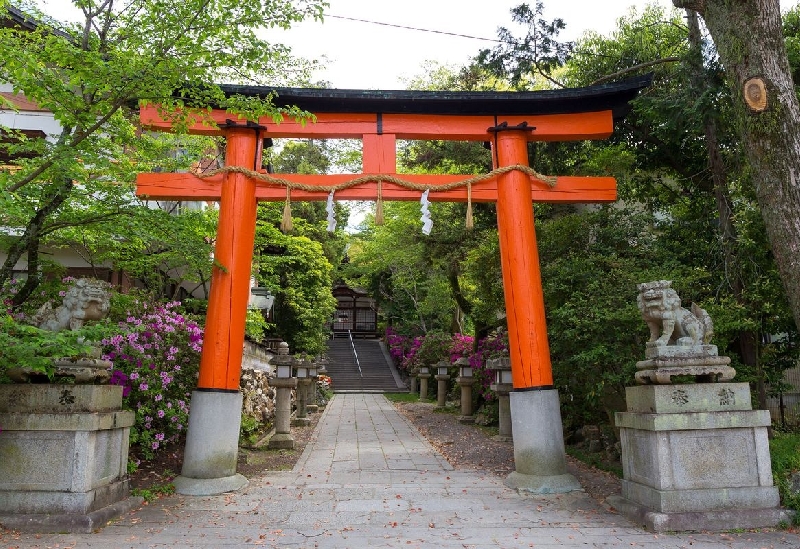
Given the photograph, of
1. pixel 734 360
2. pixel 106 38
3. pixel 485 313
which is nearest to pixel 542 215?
pixel 485 313

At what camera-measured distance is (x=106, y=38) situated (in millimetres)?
6504

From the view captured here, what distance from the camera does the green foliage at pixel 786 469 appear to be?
18.3ft

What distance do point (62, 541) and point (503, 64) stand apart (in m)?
9.78

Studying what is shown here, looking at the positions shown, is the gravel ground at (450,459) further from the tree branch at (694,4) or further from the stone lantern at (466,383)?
the tree branch at (694,4)

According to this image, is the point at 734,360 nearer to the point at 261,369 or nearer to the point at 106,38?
the point at 106,38

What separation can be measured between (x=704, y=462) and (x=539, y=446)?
2.05 meters

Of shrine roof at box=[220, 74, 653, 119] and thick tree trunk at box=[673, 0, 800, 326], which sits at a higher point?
shrine roof at box=[220, 74, 653, 119]

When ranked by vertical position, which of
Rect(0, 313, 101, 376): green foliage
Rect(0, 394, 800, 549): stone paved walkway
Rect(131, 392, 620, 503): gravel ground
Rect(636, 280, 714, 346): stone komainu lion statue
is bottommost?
Rect(0, 394, 800, 549): stone paved walkway

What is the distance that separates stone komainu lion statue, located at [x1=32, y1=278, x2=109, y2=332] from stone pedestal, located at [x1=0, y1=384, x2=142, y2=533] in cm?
63

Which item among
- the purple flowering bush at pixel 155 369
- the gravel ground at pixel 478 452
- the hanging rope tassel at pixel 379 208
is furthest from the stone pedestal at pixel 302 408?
the hanging rope tassel at pixel 379 208

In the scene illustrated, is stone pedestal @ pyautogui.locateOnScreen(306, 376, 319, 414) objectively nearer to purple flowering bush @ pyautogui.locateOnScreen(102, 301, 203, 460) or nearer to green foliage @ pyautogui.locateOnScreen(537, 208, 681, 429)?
purple flowering bush @ pyautogui.locateOnScreen(102, 301, 203, 460)

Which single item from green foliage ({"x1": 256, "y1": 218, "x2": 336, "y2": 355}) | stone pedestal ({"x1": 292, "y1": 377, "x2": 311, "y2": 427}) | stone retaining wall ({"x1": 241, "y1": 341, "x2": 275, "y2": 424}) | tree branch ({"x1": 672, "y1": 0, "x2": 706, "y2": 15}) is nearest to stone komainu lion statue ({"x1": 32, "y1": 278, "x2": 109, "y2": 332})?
stone retaining wall ({"x1": 241, "y1": 341, "x2": 275, "y2": 424})

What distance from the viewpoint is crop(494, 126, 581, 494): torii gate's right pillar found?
715 cm

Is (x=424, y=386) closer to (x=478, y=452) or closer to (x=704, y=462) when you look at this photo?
(x=478, y=452)
